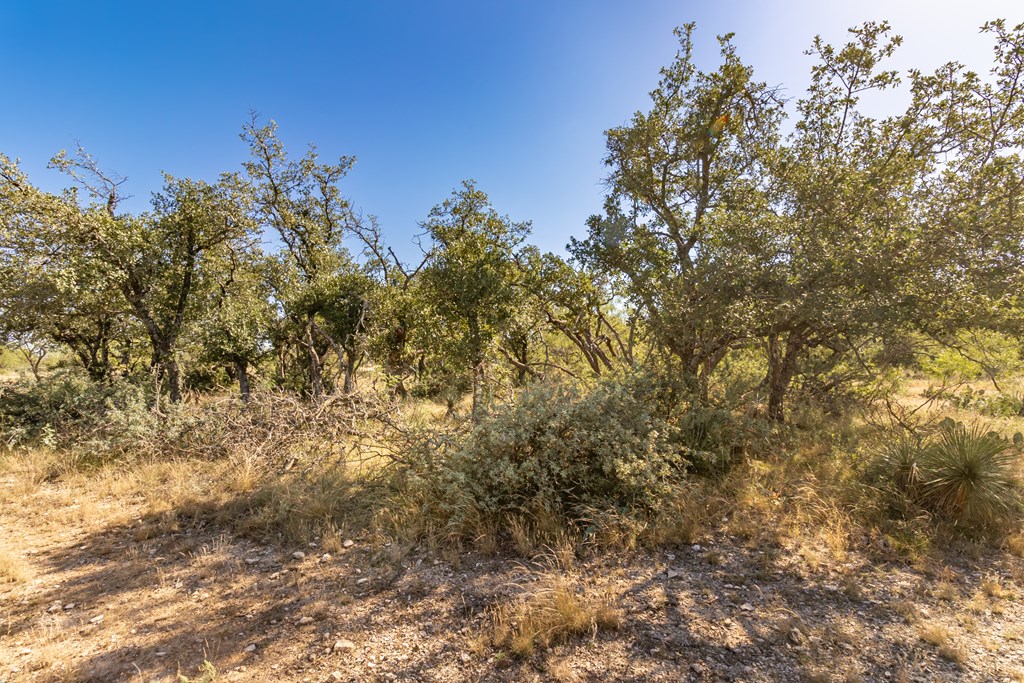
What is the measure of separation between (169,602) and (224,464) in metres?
3.26

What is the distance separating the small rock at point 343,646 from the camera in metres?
3.19

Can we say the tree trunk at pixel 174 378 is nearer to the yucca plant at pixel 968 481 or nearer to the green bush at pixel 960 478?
the green bush at pixel 960 478

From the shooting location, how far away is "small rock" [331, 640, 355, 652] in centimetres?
319

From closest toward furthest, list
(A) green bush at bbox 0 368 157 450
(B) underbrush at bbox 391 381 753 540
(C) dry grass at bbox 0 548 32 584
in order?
(C) dry grass at bbox 0 548 32 584 < (B) underbrush at bbox 391 381 753 540 < (A) green bush at bbox 0 368 157 450

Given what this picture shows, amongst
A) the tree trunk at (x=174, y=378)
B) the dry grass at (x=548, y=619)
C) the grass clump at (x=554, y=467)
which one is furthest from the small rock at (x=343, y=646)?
the tree trunk at (x=174, y=378)

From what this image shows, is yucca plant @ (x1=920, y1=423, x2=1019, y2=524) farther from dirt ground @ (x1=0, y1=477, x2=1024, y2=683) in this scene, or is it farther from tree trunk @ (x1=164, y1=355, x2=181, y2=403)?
tree trunk @ (x1=164, y1=355, x2=181, y2=403)

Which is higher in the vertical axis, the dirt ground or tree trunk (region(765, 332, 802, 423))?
tree trunk (region(765, 332, 802, 423))

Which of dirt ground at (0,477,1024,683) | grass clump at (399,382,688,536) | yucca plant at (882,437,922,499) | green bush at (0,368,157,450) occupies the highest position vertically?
green bush at (0,368,157,450)

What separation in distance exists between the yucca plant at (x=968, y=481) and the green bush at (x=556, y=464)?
2785 mm

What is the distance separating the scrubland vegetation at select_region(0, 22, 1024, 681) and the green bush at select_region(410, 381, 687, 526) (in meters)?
0.04

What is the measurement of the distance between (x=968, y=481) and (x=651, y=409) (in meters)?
3.39

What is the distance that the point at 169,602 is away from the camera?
3.85 meters

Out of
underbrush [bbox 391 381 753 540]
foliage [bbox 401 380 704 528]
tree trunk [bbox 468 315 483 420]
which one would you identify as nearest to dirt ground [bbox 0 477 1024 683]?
underbrush [bbox 391 381 753 540]

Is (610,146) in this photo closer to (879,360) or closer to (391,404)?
(879,360)
